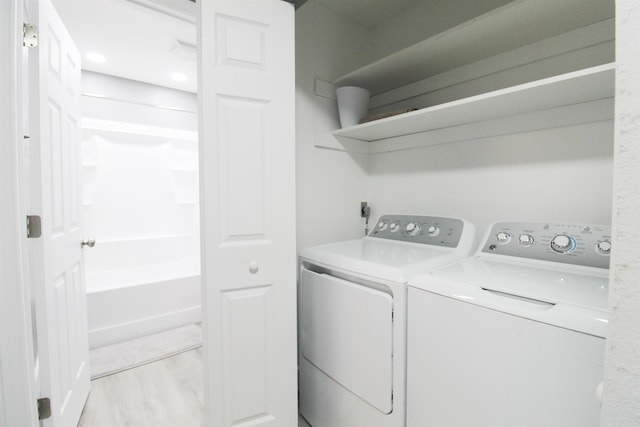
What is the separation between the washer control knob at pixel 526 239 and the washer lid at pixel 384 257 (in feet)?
0.80

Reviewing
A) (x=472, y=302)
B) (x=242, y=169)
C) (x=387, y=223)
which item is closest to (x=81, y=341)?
(x=242, y=169)

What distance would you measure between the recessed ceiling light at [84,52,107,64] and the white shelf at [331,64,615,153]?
2.39 m

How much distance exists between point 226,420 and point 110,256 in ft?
8.81

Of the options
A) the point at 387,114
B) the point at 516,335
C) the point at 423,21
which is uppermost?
the point at 423,21

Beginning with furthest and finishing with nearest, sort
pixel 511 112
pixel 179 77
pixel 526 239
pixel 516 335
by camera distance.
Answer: pixel 179 77, pixel 511 112, pixel 526 239, pixel 516 335

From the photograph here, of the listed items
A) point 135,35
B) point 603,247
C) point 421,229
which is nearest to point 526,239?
point 603,247

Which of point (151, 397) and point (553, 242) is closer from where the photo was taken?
point (553, 242)

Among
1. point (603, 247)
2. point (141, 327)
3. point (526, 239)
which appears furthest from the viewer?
point (141, 327)

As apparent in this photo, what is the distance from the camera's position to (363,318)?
122cm

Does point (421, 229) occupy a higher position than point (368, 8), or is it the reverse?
point (368, 8)

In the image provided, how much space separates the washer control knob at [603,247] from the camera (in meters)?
1.05

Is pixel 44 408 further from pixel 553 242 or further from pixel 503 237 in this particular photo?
pixel 553 242

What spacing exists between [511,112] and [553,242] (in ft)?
2.09

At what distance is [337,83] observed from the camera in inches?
75.2
